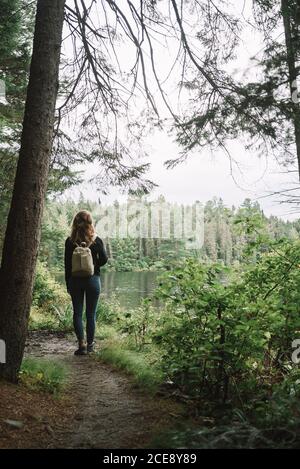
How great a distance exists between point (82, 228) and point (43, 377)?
218 centimetres

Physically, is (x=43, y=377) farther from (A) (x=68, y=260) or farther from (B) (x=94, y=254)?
(B) (x=94, y=254)

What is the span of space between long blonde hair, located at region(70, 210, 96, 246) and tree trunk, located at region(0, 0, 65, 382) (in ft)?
5.49

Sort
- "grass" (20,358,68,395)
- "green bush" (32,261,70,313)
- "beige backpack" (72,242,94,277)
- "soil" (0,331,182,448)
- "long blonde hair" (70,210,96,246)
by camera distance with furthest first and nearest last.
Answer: "green bush" (32,261,70,313), "long blonde hair" (70,210,96,246), "beige backpack" (72,242,94,277), "grass" (20,358,68,395), "soil" (0,331,182,448)

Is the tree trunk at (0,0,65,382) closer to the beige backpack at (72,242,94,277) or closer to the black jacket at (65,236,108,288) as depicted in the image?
the beige backpack at (72,242,94,277)

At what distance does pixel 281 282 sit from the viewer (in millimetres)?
3545

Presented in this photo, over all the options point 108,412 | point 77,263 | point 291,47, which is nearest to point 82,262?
point 77,263

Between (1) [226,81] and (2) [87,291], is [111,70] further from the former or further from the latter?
(2) [87,291]

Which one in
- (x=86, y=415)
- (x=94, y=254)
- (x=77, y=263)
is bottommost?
(x=86, y=415)

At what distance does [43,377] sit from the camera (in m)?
3.86

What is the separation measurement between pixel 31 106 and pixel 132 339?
13.0ft

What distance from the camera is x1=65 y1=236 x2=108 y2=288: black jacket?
18.1ft

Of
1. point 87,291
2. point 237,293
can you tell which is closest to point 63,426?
point 237,293

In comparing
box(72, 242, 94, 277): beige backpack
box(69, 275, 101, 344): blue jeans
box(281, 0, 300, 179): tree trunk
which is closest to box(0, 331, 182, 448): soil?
box(69, 275, 101, 344): blue jeans

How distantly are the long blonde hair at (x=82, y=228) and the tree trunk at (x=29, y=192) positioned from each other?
5.49ft
